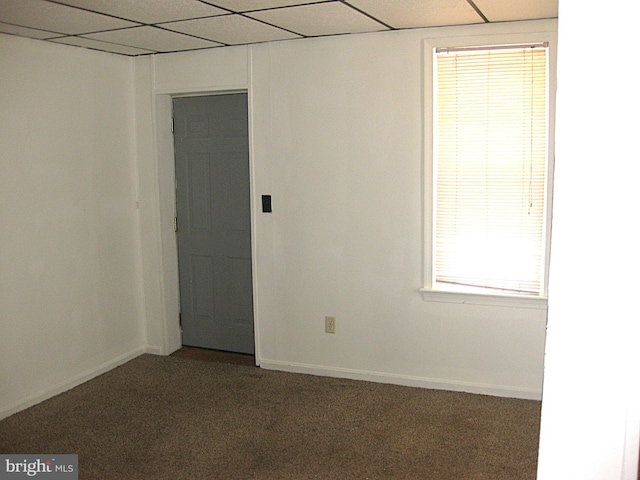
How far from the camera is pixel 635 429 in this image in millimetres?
585

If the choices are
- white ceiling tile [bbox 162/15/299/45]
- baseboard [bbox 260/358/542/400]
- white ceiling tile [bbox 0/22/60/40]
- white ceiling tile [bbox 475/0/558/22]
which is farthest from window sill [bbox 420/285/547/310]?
white ceiling tile [bbox 0/22/60/40]

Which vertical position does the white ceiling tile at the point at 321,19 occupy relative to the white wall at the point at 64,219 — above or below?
above

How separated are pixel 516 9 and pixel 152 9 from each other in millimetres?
1920

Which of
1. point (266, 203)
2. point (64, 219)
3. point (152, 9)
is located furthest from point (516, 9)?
point (64, 219)

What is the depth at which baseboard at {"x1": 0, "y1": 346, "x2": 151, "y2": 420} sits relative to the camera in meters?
3.72

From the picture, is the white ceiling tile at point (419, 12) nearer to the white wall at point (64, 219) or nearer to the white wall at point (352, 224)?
the white wall at point (352, 224)

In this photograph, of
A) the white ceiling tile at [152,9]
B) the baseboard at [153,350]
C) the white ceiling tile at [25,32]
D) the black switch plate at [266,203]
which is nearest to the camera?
the white ceiling tile at [152,9]

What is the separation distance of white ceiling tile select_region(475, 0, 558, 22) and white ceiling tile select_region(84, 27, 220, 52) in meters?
1.85

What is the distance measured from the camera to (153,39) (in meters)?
3.97

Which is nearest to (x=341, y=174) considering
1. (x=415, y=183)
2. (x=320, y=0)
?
(x=415, y=183)

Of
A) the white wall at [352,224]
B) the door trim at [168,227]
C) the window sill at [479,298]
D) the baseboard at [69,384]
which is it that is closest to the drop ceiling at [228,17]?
the white wall at [352,224]

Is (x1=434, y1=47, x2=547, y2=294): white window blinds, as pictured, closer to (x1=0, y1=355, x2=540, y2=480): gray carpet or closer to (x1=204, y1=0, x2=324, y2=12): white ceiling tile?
(x1=0, y1=355, x2=540, y2=480): gray carpet

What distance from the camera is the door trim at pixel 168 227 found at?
182 inches

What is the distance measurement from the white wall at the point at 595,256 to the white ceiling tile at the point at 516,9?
283 centimetres
